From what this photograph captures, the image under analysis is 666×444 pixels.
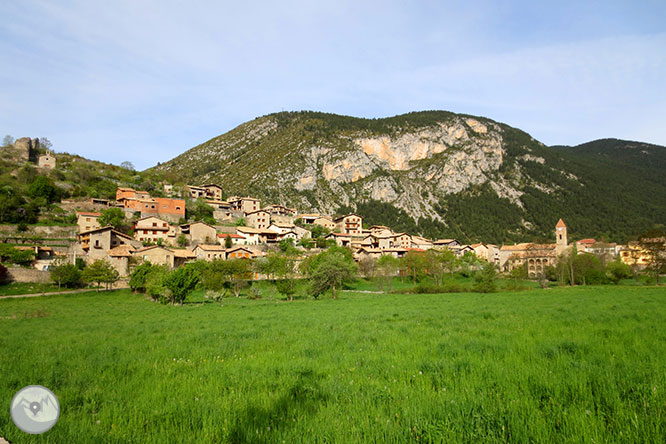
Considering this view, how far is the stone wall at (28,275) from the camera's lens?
46.9 m

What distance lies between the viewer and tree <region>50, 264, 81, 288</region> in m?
46.5

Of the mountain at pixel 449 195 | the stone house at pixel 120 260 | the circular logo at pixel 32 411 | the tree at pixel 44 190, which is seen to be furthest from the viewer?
the mountain at pixel 449 195

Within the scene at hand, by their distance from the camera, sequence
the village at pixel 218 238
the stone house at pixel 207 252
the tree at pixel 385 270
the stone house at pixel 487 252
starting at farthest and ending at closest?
the stone house at pixel 487 252 → the stone house at pixel 207 252 → the tree at pixel 385 270 → the village at pixel 218 238

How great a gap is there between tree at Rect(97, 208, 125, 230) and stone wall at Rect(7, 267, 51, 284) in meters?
20.1

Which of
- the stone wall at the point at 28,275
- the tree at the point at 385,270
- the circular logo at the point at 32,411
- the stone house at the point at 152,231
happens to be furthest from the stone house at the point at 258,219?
the circular logo at the point at 32,411

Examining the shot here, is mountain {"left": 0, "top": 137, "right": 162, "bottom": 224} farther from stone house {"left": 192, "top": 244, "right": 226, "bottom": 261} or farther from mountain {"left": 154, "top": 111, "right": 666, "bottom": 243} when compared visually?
mountain {"left": 154, "top": 111, "right": 666, "bottom": 243}

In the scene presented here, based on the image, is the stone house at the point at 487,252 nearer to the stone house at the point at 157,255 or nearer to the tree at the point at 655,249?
the tree at the point at 655,249

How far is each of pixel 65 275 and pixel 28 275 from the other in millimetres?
5881

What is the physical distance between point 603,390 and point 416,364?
299cm

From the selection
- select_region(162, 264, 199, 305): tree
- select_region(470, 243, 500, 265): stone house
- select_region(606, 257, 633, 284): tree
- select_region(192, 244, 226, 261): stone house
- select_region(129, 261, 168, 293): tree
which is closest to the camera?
select_region(162, 264, 199, 305): tree

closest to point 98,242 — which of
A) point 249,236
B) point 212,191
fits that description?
point 249,236

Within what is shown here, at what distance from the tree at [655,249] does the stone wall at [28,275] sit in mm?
88849

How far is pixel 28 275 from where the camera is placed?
157ft

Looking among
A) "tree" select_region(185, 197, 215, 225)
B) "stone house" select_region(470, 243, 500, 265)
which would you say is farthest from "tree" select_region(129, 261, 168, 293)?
"stone house" select_region(470, 243, 500, 265)
